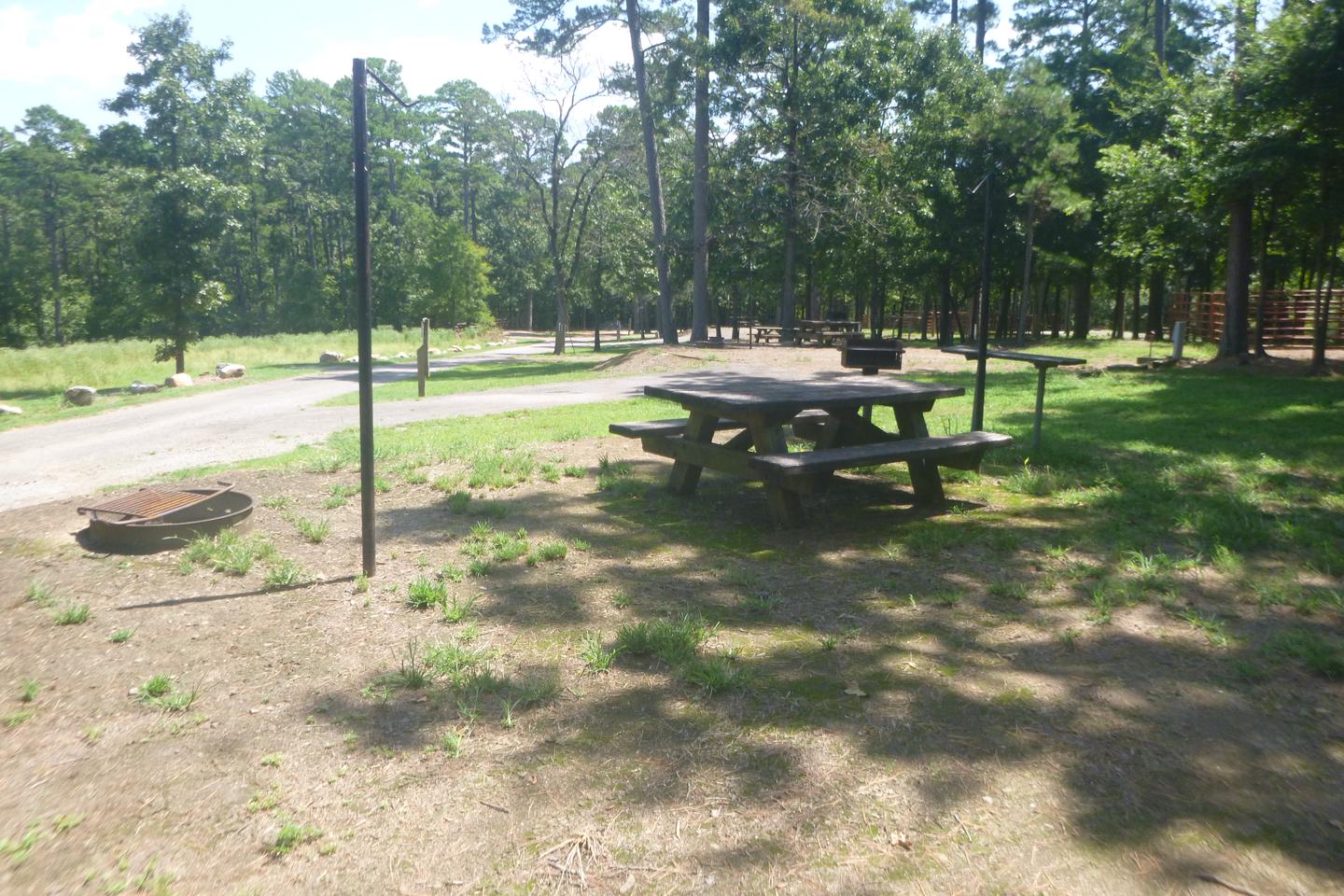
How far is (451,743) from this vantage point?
3.18 m

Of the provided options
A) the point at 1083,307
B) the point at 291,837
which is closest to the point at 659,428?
the point at 291,837

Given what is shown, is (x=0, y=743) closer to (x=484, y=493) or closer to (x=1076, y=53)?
(x=484, y=493)

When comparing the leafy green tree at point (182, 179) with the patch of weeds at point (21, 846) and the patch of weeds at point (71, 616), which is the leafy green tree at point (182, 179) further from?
the patch of weeds at point (21, 846)

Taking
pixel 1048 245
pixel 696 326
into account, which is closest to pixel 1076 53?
pixel 1048 245

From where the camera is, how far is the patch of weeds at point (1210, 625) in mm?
4004

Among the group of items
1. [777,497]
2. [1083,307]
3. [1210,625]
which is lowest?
[1210,625]

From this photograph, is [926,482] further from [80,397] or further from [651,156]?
[651,156]

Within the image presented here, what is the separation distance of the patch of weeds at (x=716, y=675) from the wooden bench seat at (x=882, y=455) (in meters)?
1.89

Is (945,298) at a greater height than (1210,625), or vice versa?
(945,298)

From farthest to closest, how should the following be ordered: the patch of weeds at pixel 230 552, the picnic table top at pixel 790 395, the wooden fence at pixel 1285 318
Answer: the wooden fence at pixel 1285 318
the picnic table top at pixel 790 395
the patch of weeds at pixel 230 552

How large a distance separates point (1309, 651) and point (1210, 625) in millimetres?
406

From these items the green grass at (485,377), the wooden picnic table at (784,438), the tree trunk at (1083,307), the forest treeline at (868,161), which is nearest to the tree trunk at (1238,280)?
the forest treeline at (868,161)

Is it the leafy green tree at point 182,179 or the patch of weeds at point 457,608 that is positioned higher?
the leafy green tree at point 182,179

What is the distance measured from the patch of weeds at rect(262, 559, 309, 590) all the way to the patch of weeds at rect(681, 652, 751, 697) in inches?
89.9
